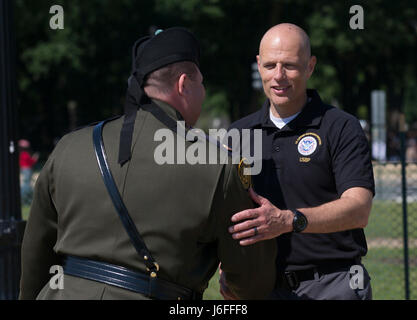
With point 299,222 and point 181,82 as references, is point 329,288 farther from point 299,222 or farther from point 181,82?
point 181,82

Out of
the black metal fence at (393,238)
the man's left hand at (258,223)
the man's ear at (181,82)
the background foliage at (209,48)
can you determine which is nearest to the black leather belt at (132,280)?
the man's left hand at (258,223)

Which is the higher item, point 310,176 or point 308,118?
point 308,118

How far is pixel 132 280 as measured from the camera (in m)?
2.48

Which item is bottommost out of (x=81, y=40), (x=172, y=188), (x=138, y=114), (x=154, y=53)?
(x=172, y=188)

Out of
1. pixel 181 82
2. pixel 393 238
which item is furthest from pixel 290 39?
pixel 393 238

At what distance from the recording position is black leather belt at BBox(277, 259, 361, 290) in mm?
3359

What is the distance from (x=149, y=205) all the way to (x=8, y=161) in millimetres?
2626

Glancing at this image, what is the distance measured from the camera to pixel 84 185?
2.54 m

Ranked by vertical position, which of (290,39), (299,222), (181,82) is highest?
(290,39)

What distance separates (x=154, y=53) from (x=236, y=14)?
3600 centimetres

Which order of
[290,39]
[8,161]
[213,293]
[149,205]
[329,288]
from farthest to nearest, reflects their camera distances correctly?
[213,293], [8,161], [290,39], [329,288], [149,205]

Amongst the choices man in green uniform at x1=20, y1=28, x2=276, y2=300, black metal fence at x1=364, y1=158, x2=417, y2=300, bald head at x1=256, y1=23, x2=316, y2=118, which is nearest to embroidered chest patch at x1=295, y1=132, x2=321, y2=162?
bald head at x1=256, y1=23, x2=316, y2=118

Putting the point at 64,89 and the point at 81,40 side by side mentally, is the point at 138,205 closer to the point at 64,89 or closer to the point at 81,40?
the point at 81,40

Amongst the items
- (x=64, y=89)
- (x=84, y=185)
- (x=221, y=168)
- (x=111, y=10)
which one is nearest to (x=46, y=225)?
(x=84, y=185)
